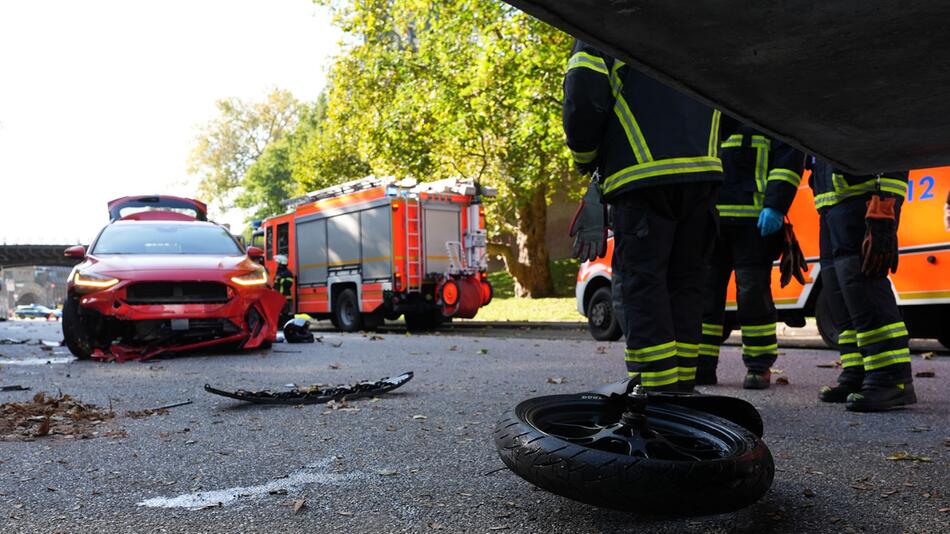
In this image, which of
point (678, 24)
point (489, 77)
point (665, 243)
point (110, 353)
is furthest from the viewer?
point (489, 77)

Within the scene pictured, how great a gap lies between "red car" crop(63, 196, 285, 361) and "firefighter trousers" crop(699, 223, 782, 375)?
15.7 ft

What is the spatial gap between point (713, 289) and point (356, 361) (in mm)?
3421

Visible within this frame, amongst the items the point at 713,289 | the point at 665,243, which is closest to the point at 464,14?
the point at 713,289

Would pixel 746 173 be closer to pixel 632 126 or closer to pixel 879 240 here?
pixel 879 240

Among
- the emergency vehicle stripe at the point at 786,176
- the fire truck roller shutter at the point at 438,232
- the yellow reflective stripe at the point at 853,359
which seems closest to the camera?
the yellow reflective stripe at the point at 853,359

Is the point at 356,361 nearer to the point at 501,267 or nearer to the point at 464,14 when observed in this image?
the point at 464,14

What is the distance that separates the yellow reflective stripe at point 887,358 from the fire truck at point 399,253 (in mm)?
11085

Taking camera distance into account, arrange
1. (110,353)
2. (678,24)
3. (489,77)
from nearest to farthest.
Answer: (678,24) → (110,353) → (489,77)

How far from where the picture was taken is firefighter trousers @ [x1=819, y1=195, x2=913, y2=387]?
161 inches

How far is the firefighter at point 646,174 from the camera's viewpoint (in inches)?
136

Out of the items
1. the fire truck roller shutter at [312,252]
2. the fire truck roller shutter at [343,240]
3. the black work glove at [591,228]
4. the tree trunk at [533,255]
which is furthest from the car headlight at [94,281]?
the tree trunk at [533,255]

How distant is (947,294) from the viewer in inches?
279

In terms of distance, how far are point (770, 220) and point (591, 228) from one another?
1275mm

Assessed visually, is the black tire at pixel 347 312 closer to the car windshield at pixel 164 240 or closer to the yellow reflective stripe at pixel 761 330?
the car windshield at pixel 164 240
